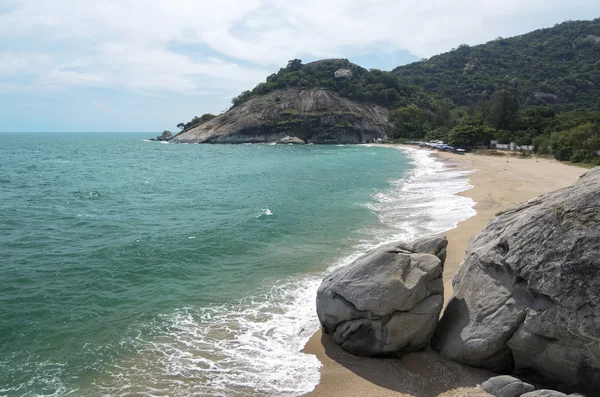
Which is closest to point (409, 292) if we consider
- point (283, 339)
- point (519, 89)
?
point (283, 339)

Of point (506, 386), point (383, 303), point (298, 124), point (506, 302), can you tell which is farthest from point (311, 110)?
point (506, 386)

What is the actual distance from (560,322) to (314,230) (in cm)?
1748

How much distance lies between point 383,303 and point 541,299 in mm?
3925

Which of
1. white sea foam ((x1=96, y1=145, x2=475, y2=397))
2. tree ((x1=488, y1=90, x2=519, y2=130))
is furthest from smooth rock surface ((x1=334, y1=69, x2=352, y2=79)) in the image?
white sea foam ((x1=96, y1=145, x2=475, y2=397))

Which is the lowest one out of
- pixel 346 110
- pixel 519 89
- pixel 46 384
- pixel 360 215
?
pixel 46 384

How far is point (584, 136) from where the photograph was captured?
59.8 m

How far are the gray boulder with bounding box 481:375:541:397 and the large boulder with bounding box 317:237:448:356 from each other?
2.12 metres

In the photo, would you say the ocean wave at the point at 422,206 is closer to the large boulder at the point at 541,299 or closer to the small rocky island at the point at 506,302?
the small rocky island at the point at 506,302

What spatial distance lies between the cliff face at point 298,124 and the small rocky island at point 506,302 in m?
144

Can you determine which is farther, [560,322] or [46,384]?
[46,384]

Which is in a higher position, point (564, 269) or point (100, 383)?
point (564, 269)

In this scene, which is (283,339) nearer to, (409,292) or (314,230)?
(409,292)

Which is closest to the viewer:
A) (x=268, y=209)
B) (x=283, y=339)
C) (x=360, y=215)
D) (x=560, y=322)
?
(x=560, y=322)

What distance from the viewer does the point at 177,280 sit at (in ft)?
59.7
